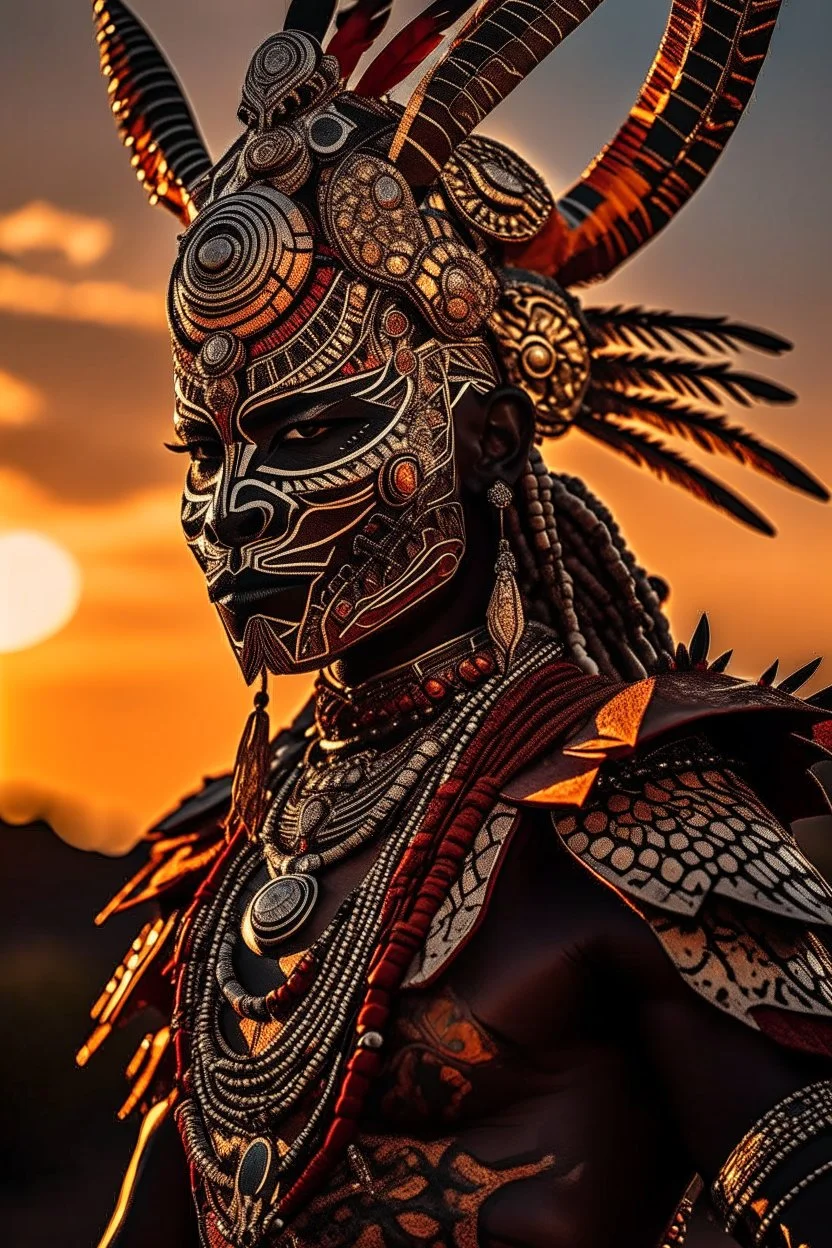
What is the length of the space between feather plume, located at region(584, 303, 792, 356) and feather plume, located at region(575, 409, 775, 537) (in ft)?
0.77

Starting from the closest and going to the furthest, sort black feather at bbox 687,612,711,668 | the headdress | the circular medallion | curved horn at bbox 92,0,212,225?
black feather at bbox 687,612,711,668
the headdress
the circular medallion
curved horn at bbox 92,0,212,225

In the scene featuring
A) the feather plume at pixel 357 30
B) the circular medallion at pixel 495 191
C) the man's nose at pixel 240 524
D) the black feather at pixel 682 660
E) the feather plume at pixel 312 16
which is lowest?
the black feather at pixel 682 660

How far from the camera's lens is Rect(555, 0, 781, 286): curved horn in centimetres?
413

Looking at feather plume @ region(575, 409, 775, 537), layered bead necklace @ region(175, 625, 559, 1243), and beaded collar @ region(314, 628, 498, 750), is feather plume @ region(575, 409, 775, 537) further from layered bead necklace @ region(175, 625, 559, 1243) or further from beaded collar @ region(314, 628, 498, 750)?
beaded collar @ region(314, 628, 498, 750)

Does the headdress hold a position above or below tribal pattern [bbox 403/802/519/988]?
above

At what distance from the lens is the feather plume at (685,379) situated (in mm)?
4281

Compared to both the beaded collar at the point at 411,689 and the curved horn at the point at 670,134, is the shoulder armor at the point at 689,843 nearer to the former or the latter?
the beaded collar at the point at 411,689

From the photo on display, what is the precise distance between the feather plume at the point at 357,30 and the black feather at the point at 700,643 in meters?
1.82

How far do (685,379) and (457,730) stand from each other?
4.11ft

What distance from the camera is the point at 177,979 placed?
4.05 m

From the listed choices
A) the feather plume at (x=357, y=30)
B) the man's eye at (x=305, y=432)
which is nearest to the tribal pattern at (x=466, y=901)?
the man's eye at (x=305, y=432)

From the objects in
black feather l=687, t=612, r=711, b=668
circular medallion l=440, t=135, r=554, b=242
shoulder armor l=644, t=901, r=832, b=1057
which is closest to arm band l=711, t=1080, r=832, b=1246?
shoulder armor l=644, t=901, r=832, b=1057

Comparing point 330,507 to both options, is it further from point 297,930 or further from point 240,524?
Result: point 297,930

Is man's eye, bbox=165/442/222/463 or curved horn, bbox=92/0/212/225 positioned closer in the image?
man's eye, bbox=165/442/222/463
